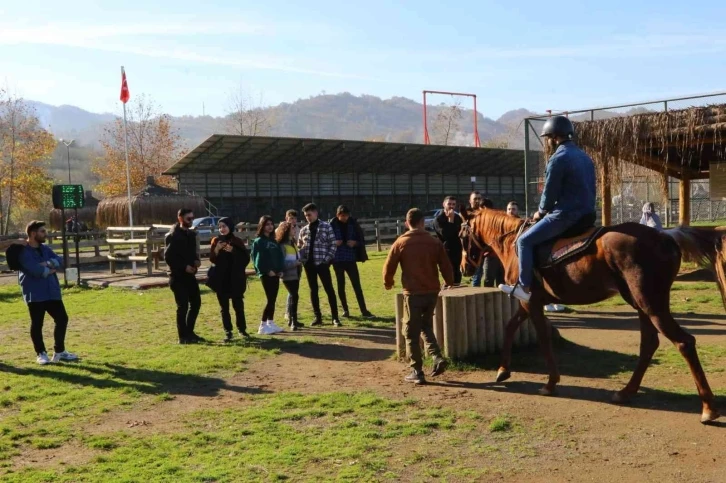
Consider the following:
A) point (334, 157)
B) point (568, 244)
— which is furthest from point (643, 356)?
point (334, 157)

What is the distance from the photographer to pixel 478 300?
8492 mm

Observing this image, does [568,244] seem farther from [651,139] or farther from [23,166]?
[23,166]

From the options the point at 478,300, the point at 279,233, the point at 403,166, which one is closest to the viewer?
the point at 478,300

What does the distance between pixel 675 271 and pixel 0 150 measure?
A: 54707 millimetres

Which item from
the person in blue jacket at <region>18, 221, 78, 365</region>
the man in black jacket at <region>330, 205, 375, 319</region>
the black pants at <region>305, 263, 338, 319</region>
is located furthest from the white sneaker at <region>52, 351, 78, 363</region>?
the man in black jacket at <region>330, 205, 375, 319</region>

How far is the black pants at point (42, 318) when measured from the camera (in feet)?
30.6

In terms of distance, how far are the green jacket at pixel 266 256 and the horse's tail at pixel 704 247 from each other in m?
6.30

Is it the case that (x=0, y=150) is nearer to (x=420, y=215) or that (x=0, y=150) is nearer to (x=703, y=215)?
(x=703, y=215)

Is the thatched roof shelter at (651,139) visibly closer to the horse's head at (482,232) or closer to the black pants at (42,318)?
the horse's head at (482,232)

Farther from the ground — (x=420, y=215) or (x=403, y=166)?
(x=403, y=166)

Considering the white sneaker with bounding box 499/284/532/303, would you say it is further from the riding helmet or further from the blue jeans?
the riding helmet

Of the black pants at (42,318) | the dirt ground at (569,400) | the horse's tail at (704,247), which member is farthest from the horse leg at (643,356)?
the black pants at (42,318)

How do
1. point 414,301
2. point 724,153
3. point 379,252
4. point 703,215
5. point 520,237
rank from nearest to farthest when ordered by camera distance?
point 520,237
point 414,301
point 724,153
point 379,252
point 703,215

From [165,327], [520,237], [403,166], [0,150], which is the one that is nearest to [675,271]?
[520,237]
